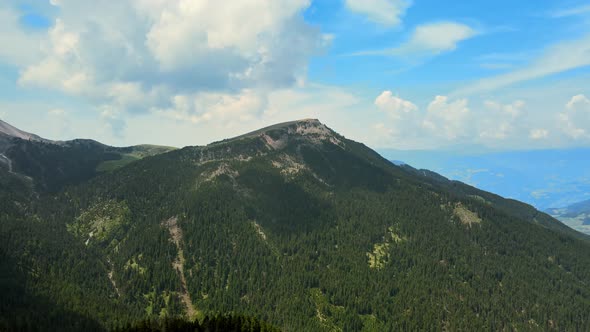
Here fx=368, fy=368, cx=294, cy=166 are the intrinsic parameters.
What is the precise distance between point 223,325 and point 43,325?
277 ft

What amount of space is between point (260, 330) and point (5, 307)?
123 meters

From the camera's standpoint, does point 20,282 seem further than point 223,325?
Yes

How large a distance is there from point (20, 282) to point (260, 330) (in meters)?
138

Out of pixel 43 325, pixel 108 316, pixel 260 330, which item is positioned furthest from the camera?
pixel 108 316

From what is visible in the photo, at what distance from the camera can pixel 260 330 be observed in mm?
158000

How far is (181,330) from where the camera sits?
159 meters

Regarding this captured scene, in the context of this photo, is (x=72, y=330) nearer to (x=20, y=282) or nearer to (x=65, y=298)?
(x=65, y=298)

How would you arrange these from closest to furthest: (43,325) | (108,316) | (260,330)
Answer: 1. (260,330)
2. (43,325)
3. (108,316)

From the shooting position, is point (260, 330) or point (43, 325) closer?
point (260, 330)

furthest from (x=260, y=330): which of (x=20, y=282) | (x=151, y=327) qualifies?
(x=20, y=282)

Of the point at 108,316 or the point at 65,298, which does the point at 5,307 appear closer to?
the point at 65,298

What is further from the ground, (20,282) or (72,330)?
(20,282)

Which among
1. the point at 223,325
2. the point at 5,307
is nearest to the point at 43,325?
the point at 5,307

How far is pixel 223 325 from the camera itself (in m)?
160
